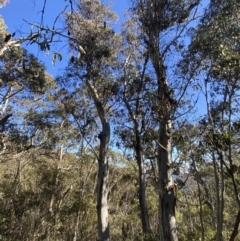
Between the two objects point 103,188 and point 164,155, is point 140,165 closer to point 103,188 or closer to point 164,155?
point 103,188

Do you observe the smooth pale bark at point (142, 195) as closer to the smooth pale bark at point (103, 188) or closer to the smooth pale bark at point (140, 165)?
the smooth pale bark at point (140, 165)

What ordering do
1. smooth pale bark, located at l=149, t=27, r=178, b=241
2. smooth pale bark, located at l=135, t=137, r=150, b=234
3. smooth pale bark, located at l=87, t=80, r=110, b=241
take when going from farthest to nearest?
smooth pale bark, located at l=135, t=137, r=150, b=234 < smooth pale bark, located at l=87, t=80, r=110, b=241 < smooth pale bark, located at l=149, t=27, r=178, b=241

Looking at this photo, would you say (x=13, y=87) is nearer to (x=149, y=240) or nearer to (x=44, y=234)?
(x=44, y=234)

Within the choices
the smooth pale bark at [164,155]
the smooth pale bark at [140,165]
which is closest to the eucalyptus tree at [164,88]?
the smooth pale bark at [164,155]

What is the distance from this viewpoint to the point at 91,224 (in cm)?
1332

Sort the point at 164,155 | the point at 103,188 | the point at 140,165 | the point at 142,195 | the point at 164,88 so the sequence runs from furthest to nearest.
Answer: the point at 140,165
the point at 142,195
the point at 103,188
the point at 164,88
the point at 164,155

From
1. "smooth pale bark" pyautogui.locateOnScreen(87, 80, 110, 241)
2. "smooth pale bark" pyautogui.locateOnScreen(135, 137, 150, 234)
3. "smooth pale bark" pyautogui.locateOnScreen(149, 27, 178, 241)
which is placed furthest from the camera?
"smooth pale bark" pyautogui.locateOnScreen(135, 137, 150, 234)

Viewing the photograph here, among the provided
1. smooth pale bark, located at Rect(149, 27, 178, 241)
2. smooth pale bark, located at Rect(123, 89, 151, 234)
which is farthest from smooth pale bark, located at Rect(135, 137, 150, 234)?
smooth pale bark, located at Rect(149, 27, 178, 241)

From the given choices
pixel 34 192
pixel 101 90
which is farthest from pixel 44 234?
pixel 101 90

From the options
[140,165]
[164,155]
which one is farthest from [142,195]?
[164,155]

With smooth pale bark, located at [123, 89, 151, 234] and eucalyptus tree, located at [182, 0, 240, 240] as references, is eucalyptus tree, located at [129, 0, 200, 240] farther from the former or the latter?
smooth pale bark, located at [123, 89, 151, 234]

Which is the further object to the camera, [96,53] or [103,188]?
[96,53]

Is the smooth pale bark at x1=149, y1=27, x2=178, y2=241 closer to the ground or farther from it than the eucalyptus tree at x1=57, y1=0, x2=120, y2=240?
closer to the ground

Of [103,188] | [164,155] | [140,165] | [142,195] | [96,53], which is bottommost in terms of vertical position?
[103,188]
